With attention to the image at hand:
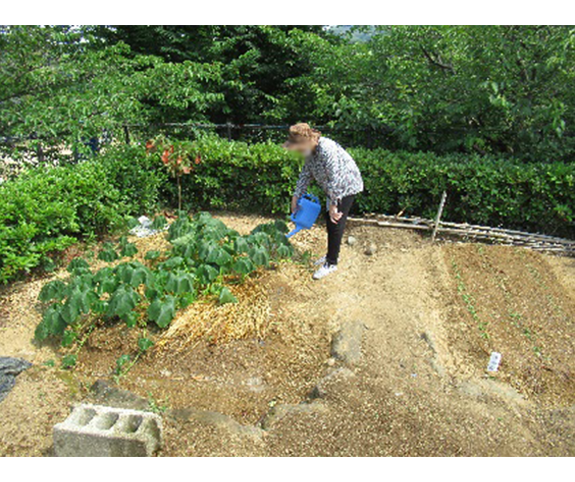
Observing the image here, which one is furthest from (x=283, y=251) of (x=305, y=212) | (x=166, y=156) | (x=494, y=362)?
(x=166, y=156)

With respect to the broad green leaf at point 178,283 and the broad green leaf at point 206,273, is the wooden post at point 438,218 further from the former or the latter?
the broad green leaf at point 178,283

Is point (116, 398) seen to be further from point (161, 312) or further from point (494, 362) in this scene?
point (494, 362)

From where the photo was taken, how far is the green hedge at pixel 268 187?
4.71 m

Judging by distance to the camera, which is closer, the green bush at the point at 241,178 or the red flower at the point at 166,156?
the red flower at the point at 166,156

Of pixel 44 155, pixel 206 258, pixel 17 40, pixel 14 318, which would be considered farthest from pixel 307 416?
pixel 17 40

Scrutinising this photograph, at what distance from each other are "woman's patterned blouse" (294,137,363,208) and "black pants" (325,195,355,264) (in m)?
0.09

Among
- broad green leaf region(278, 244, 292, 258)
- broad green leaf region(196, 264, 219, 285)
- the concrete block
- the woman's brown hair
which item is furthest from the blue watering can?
the concrete block

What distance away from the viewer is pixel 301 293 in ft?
14.1

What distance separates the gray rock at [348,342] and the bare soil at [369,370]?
0.08 metres

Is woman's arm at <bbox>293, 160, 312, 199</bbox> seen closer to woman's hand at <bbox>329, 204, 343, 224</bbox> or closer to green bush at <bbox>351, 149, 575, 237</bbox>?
woman's hand at <bbox>329, 204, 343, 224</bbox>

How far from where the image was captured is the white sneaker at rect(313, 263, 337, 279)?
4.57 m

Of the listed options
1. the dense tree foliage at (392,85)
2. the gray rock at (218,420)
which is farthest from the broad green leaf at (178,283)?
the dense tree foliage at (392,85)

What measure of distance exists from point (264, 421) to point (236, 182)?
3.90 meters

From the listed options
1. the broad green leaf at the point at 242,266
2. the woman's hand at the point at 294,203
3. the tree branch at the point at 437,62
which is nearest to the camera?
the broad green leaf at the point at 242,266
